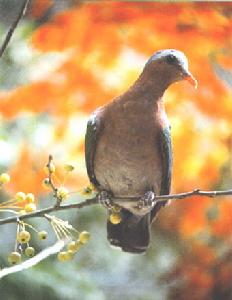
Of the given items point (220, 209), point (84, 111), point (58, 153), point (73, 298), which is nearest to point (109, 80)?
point (84, 111)

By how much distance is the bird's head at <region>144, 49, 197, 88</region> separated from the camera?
52.5 inches

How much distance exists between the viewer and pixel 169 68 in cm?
134

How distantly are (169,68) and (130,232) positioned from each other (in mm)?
420

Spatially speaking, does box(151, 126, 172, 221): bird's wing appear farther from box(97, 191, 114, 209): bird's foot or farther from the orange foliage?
the orange foliage

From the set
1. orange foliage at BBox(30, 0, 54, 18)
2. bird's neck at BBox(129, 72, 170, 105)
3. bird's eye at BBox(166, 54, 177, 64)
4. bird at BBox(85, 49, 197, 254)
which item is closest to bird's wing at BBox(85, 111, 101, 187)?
bird at BBox(85, 49, 197, 254)

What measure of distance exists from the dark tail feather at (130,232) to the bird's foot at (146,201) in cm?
10

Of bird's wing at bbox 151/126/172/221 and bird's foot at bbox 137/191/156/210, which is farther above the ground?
bird's wing at bbox 151/126/172/221

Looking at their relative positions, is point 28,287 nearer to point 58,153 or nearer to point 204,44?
point 58,153

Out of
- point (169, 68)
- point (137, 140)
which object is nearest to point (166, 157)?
point (137, 140)

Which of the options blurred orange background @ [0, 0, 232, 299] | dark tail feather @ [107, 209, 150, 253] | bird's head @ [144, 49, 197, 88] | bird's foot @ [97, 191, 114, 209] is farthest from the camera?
blurred orange background @ [0, 0, 232, 299]

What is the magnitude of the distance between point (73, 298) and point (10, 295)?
17 cm

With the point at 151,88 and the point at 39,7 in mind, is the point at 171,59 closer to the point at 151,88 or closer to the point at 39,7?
the point at 151,88

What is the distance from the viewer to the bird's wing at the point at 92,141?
4.47ft

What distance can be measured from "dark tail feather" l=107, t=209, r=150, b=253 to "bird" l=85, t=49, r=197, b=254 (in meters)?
0.06
